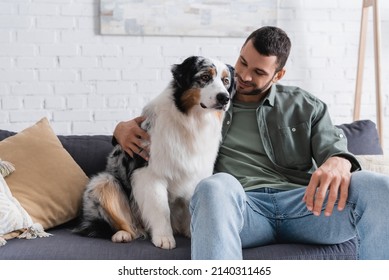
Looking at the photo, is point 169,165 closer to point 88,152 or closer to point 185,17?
point 88,152

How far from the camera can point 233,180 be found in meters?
1.66

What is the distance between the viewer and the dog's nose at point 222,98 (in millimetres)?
1896

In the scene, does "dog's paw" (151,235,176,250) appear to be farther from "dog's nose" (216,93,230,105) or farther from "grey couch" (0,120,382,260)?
Answer: "dog's nose" (216,93,230,105)

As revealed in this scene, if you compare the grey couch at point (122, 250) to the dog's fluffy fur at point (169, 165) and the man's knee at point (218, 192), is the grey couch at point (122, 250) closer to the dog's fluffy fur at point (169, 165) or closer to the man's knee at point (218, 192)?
the dog's fluffy fur at point (169, 165)

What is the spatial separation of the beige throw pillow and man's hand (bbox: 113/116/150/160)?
0.33 metres

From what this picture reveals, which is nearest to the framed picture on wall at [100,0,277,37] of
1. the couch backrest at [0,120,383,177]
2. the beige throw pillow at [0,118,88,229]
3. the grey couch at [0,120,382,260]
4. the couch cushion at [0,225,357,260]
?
the couch backrest at [0,120,383,177]

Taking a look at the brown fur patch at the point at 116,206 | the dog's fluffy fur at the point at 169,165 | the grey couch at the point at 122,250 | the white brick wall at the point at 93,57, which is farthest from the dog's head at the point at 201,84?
the white brick wall at the point at 93,57

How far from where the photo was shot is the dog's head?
192 centimetres

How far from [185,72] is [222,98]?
197mm

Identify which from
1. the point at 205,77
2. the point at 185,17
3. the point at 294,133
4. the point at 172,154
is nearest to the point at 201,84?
the point at 205,77

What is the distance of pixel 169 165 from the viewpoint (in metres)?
2.00

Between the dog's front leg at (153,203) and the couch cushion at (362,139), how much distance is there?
41.8 inches
